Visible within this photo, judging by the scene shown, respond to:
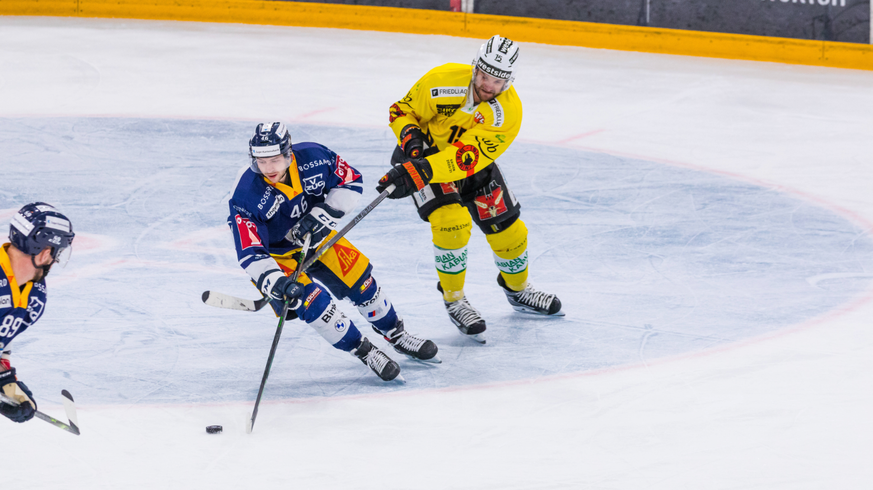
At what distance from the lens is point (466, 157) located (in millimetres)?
4258

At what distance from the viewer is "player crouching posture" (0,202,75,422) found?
2812 millimetres

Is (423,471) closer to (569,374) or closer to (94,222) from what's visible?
(569,374)

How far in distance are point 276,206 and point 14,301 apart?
1.23m

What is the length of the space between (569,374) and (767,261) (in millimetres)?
1848

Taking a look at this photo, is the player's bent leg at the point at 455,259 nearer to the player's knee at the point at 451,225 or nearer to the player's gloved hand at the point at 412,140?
the player's knee at the point at 451,225

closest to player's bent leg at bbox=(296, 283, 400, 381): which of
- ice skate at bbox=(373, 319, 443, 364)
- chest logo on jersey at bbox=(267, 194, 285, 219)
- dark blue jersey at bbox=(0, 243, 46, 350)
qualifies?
ice skate at bbox=(373, 319, 443, 364)

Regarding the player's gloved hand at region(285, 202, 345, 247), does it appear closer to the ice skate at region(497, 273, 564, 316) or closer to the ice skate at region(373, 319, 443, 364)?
the ice skate at region(373, 319, 443, 364)

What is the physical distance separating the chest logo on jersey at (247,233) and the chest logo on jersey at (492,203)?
1162 mm

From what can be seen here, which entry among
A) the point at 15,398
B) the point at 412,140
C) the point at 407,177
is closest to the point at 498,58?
the point at 412,140

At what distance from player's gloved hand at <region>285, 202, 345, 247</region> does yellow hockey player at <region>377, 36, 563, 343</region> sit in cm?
34

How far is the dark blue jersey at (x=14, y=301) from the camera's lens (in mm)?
2818

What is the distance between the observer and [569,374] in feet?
13.5

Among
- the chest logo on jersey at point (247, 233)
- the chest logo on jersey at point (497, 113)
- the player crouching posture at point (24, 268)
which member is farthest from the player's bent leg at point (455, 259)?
the player crouching posture at point (24, 268)

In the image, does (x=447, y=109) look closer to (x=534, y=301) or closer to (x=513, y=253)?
(x=513, y=253)
